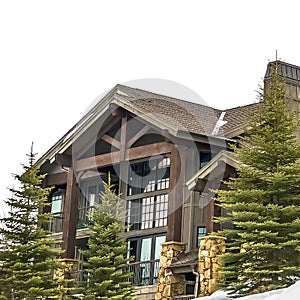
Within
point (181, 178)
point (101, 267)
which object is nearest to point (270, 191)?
point (101, 267)

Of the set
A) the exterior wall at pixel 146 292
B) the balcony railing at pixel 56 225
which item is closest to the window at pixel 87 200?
the balcony railing at pixel 56 225

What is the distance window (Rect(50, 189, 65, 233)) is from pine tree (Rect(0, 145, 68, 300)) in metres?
7.95

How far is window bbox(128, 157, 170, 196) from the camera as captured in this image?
99.6 feet

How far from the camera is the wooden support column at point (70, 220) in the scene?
30.9m

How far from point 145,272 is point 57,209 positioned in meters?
8.06

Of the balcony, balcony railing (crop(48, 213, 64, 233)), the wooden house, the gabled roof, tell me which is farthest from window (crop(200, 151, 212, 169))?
balcony railing (crop(48, 213, 64, 233))

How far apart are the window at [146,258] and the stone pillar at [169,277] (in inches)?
43.5

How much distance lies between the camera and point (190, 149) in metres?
28.7

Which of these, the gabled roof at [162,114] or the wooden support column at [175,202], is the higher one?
the gabled roof at [162,114]

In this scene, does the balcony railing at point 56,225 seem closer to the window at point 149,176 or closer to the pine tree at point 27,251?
the window at point 149,176

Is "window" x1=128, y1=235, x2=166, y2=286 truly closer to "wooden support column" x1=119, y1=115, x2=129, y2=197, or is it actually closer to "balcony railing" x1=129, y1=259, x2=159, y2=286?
"balcony railing" x1=129, y1=259, x2=159, y2=286

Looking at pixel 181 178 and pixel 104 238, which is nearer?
pixel 104 238

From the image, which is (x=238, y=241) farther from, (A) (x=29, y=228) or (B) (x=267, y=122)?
(A) (x=29, y=228)

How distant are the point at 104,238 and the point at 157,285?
13.4ft
